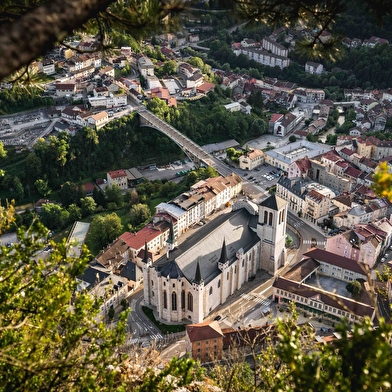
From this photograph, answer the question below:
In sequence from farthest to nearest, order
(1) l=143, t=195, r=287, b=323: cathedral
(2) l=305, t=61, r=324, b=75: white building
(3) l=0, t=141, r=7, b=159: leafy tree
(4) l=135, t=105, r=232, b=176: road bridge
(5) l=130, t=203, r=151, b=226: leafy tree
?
(2) l=305, t=61, r=324, b=75: white building < (4) l=135, t=105, r=232, b=176: road bridge < (3) l=0, t=141, r=7, b=159: leafy tree < (5) l=130, t=203, r=151, b=226: leafy tree < (1) l=143, t=195, r=287, b=323: cathedral

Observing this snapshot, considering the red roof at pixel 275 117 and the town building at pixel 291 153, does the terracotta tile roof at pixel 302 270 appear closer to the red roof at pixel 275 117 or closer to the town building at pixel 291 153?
the town building at pixel 291 153

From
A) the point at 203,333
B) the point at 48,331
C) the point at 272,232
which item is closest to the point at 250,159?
the point at 272,232

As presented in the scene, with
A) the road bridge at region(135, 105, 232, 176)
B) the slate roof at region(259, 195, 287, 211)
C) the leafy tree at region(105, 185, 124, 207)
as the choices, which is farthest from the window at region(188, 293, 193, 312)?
the road bridge at region(135, 105, 232, 176)

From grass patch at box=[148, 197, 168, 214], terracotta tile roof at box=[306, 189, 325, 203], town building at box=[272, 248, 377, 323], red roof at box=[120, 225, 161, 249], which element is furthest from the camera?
grass patch at box=[148, 197, 168, 214]

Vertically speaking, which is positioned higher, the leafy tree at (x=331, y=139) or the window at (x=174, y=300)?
the window at (x=174, y=300)

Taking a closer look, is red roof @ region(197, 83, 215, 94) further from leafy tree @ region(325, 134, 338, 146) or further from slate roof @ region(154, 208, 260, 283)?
slate roof @ region(154, 208, 260, 283)

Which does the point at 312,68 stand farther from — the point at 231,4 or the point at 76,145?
the point at 231,4

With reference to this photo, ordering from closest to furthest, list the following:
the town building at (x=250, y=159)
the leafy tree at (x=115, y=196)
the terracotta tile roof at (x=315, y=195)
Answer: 1. the terracotta tile roof at (x=315, y=195)
2. the leafy tree at (x=115, y=196)
3. the town building at (x=250, y=159)

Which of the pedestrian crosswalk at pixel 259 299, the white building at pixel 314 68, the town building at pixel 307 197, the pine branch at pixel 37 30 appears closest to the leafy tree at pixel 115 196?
the town building at pixel 307 197
